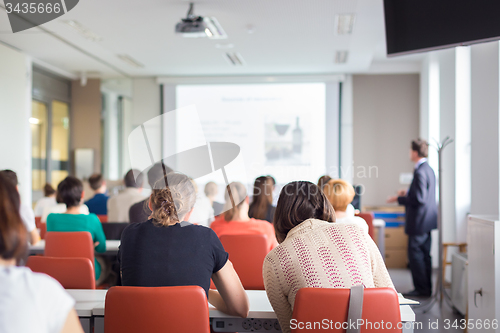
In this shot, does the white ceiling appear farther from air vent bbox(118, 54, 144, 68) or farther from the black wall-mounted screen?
the black wall-mounted screen

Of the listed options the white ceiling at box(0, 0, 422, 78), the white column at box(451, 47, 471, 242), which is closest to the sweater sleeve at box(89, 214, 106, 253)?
the white ceiling at box(0, 0, 422, 78)

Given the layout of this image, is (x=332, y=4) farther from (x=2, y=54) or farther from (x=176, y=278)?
(x=2, y=54)

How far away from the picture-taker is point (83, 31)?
520 cm

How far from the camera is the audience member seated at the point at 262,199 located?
3.58 meters

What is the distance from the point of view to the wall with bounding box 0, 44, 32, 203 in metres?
5.77

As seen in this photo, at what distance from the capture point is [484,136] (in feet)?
11.6

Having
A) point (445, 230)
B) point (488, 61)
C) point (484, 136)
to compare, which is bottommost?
point (445, 230)

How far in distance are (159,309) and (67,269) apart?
90 cm

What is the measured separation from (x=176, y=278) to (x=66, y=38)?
4.76m

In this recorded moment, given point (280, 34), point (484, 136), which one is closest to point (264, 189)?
point (484, 136)

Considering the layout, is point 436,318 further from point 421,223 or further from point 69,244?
point 69,244

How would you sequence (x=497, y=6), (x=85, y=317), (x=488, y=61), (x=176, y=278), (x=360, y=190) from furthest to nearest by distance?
(x=360, y=190)
(x=488, y=61)
(x=497, y=6)
(x=85, y=317)
(x=176, y=278)

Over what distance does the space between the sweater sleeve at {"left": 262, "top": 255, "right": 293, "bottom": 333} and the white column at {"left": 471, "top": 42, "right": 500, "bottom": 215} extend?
2379mm

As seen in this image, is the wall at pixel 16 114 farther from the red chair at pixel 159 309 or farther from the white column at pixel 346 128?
the red chair at pixel 159 309
